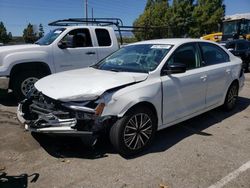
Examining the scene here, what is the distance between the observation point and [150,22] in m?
47.4

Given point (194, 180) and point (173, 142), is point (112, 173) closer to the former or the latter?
point (194, 180)

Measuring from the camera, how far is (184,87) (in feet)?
16.0

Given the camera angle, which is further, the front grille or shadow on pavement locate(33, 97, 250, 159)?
shadow on pavement locate(33, 97, 250, 159)

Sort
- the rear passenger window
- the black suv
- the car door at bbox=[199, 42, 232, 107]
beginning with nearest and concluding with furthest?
the car door at bbox=[199, 42, 232, 107]
the rear passenger window
the black suv

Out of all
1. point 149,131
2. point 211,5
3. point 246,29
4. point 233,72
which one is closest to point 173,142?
point 149,131

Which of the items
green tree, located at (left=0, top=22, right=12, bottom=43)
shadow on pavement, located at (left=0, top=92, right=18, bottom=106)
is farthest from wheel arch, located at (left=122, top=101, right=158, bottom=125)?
green tree, located at (left=0, top=22, right=12, bottom=43)

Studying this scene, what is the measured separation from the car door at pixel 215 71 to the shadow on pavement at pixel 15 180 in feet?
11.1

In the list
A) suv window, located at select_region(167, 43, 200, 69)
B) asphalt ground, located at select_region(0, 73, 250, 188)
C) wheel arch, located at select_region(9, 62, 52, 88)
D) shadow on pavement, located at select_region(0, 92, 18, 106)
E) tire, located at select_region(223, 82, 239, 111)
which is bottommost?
asphalt ground, located at select_region(0, 73, 250, 188)

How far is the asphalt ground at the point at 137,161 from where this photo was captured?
3594mm

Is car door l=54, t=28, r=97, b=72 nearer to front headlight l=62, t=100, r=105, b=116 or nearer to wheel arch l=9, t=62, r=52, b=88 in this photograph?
wheel arch l=9, t=62, r=52, b=88

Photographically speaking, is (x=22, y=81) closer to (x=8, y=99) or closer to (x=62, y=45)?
(x=8, y=99)

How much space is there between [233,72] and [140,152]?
3098 mm

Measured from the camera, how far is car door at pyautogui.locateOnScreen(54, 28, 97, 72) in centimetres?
778

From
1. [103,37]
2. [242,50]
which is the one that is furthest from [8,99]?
[242,50]
